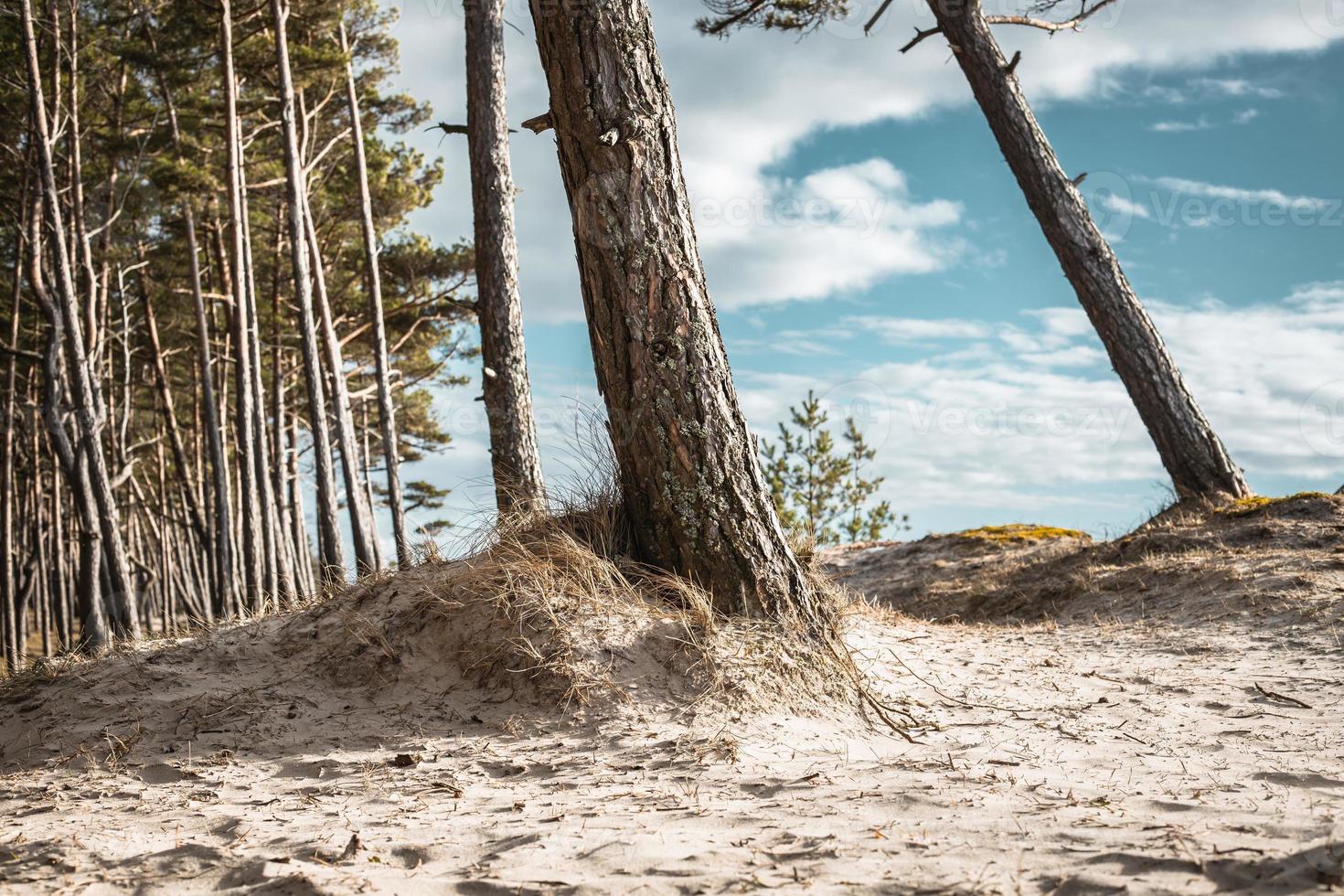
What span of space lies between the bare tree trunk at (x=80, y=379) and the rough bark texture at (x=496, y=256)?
583cm

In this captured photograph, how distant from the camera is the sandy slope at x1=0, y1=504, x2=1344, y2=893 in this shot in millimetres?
2770

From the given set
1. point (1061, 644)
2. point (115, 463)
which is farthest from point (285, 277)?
point (1061, 644)

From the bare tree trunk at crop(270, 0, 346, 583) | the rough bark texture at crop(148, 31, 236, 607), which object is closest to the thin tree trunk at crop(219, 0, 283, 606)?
the rough bark texture at crop(148, 31, 236, 607)

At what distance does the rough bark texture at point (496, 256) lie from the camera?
8570 mm

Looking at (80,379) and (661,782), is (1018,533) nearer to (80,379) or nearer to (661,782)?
(661,782)

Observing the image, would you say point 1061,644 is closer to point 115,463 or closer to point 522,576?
point 522,576

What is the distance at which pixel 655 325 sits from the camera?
15.6 feet

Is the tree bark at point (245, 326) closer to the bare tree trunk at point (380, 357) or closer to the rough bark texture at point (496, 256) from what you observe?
the bare tree trunk at point (380, 357)

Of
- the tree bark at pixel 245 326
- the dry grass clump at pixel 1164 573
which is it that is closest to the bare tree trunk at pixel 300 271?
the tree bark at pixel 245 326

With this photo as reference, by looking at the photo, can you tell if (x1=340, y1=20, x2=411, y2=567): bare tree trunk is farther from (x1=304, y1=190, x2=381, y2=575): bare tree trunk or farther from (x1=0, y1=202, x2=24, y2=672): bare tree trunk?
(x1=0, y1=202, x2=24, y2=672): bare tree trunk

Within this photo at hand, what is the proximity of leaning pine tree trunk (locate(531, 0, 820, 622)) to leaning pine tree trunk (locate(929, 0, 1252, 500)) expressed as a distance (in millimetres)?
6468

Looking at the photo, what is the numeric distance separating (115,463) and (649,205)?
15.9 metres

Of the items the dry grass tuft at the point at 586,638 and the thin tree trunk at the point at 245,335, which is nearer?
the dry grass tuft at the point at 586,638

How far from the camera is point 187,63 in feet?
50.7
